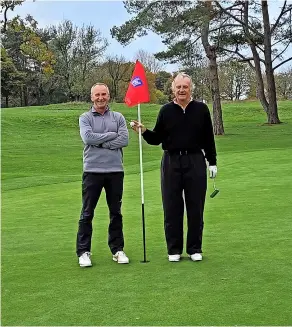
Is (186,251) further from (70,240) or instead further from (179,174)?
(70,240)

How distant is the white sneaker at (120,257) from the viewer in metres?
5.55

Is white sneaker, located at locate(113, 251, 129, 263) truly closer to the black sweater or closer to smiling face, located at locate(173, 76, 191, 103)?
the black sweater

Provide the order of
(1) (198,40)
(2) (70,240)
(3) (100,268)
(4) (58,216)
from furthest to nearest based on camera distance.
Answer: (1) (198,40) < (4) (58,216) < (2) (70,240) < (3) (100,268)

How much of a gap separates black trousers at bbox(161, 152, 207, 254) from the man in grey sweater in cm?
47

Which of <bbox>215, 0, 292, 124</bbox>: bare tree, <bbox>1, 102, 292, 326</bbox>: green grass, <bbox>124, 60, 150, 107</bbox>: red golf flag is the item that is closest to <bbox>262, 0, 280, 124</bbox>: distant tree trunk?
<bbox>215, 0, 292, 124</bbox>: bare tree

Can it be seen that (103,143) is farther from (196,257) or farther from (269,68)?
(269,68)

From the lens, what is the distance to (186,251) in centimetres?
592

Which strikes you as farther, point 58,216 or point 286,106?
point 286,106

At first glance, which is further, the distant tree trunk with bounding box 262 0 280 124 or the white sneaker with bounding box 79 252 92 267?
the distant tree trunk with bounding box 262 0 280 124

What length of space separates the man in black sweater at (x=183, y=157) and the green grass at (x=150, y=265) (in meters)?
0.27

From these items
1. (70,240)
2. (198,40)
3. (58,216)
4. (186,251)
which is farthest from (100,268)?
(198,40)

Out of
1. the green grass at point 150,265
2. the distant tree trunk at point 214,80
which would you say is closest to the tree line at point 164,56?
the distant tree trunk at point 214,80

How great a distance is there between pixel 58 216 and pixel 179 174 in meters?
3.28

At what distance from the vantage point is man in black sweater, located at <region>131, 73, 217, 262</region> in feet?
18.6
